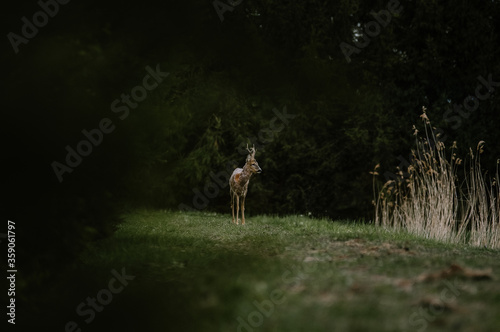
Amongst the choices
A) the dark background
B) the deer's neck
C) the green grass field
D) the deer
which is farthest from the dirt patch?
the dark background

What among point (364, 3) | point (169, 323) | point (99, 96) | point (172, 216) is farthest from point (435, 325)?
point (364, 3)

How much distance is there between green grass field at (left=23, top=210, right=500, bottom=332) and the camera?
358 centimetres

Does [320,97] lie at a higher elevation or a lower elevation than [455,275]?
higher

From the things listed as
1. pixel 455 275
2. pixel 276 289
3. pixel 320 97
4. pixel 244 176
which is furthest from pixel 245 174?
pixel 455 275

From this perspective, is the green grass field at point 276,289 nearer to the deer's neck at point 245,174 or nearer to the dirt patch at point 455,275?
the dirt patch at point 455,275

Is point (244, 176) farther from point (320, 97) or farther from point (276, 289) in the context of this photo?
point (276, 289)

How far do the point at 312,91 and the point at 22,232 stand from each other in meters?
9.27

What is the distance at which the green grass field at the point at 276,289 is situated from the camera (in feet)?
11.8

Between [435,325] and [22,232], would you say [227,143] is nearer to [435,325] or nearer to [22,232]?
[22,232]

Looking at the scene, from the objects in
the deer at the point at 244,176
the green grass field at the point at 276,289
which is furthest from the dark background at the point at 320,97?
the green grass field at the point at 276,289

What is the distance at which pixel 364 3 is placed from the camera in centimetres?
1334

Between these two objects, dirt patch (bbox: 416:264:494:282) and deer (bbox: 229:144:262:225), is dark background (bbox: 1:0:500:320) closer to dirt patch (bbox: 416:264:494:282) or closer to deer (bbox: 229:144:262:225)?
deer (bbox: 229:144:262:225)

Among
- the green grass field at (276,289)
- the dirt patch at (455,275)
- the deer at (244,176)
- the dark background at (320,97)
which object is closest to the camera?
the green grass field at (276,289)

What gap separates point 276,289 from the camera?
14.1ft
